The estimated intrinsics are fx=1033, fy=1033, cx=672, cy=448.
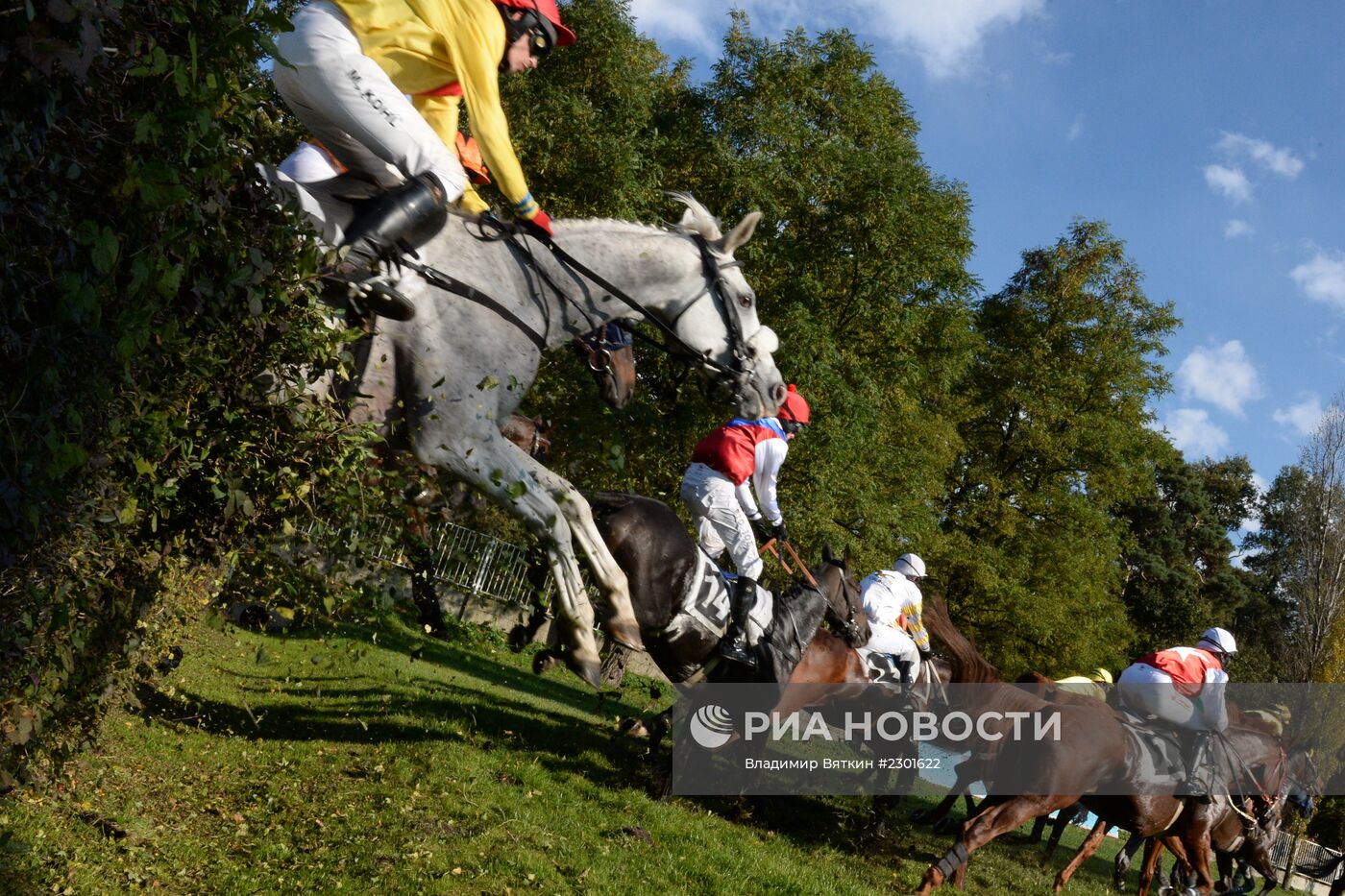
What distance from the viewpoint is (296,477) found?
11.5 feet

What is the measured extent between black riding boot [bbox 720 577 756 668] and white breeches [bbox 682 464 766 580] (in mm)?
278

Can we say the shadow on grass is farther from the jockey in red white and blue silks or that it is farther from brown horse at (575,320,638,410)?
brown horse at (575,320,638,410)

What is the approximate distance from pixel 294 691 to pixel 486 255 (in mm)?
7115

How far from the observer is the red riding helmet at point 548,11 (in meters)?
4.32

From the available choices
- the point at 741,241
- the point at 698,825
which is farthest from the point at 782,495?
the point at 741,241

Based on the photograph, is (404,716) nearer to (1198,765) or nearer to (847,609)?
(847,609)

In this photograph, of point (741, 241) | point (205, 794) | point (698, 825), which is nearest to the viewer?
point (741, 241)

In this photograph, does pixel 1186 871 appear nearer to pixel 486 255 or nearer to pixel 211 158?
pixel 486 255

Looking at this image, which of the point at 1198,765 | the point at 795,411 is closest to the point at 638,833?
the point at 795,411

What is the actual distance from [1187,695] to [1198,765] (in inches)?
27.0

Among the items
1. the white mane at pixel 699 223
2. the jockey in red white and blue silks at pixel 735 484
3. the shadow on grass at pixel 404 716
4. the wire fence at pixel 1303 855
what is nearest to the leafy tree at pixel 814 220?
the shadow on grass at pixel 404 716

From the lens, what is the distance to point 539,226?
177 inches

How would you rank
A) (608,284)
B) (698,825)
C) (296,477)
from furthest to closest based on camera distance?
(698,825), (608,284), (296,477)

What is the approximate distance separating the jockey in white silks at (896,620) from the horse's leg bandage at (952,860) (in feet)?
5.65
